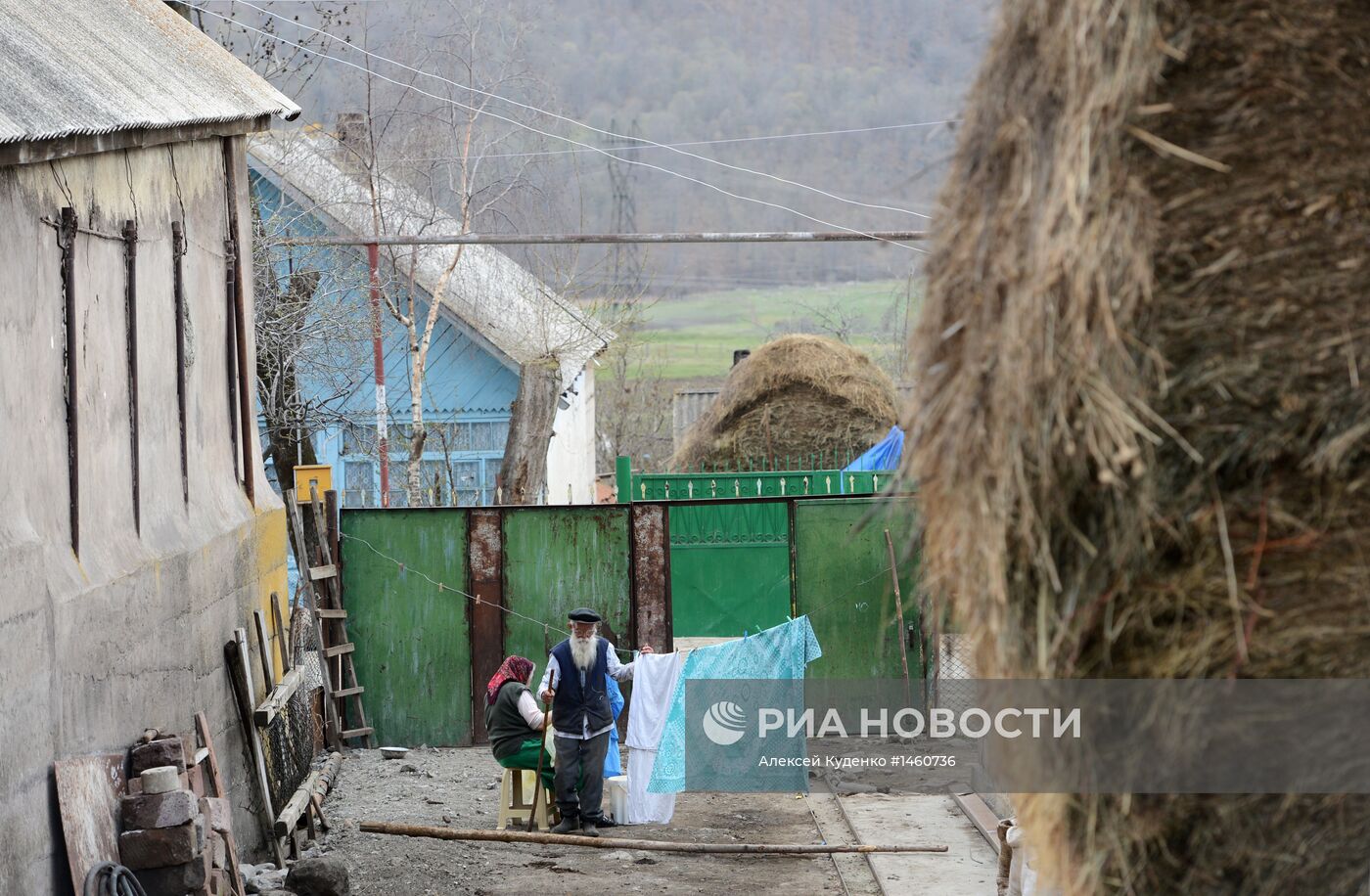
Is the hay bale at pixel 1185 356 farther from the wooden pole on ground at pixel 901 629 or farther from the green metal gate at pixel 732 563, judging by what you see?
the green metal gate at pixel 732 563

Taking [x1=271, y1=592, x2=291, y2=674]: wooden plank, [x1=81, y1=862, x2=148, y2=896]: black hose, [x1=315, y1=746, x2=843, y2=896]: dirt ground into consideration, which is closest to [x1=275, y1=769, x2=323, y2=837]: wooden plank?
[x1=315, y1=746, x2=843, y2=896]: dirt ground

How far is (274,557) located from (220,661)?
2047mm

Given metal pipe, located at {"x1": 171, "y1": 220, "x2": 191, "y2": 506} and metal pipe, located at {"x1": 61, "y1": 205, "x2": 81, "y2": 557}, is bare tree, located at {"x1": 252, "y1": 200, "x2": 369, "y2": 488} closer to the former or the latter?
metal pipe, located at {"x1": 171, "y1": 220, "x2": 191, "y2": 506}

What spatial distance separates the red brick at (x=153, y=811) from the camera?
636cm

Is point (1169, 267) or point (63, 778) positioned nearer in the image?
point (1169, 267)

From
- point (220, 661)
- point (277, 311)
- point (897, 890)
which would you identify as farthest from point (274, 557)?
point (277, 311)

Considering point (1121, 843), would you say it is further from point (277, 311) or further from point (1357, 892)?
point (277, 311)

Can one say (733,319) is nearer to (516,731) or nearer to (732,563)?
(732,563)

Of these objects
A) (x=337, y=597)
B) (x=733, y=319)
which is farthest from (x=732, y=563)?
(x=733, y=319)

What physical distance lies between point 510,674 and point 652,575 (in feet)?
7.49

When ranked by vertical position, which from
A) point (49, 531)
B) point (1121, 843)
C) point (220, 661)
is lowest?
point (220, 661)

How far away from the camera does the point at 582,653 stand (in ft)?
33.3

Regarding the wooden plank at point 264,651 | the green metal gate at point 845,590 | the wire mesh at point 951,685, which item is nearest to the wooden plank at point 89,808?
the wooden plank at point 264,651

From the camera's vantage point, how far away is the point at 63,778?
5.82 metres
